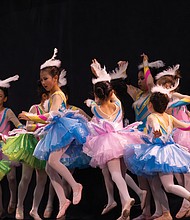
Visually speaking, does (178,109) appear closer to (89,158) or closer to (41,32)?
(89,158)

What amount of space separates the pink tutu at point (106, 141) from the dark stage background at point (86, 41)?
858 millimetres

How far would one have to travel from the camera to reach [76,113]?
5.00 meters

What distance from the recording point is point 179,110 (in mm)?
5055

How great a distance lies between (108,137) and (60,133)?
16.2 inches

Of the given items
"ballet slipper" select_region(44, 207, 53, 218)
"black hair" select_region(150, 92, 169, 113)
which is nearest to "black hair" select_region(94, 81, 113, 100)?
"black hair" select_region(150, 92, 169, 113)

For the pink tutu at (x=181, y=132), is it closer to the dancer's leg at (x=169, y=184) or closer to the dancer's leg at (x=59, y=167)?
the dancer's leg at (x=169, y=184)

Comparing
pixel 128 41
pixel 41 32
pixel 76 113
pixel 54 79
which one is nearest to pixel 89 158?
pixel 76 113

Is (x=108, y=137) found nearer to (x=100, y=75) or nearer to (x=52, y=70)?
(x=100, y=75)

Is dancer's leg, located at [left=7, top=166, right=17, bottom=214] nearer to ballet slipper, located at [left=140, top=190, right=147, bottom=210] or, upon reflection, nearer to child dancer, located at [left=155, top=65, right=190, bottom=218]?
ballet slipper, located at [left=140, top=190, right=147, bottom=210]

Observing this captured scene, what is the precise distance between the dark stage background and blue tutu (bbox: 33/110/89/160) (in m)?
0.99

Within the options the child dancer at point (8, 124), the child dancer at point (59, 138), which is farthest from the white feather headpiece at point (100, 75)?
the child dancer at point (8, 124)

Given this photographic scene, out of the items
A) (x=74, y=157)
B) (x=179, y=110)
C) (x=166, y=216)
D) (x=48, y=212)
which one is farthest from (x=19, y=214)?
(x=179, y=110)

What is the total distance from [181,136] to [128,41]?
4.45ft

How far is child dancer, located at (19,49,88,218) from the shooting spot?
4.77 metres
